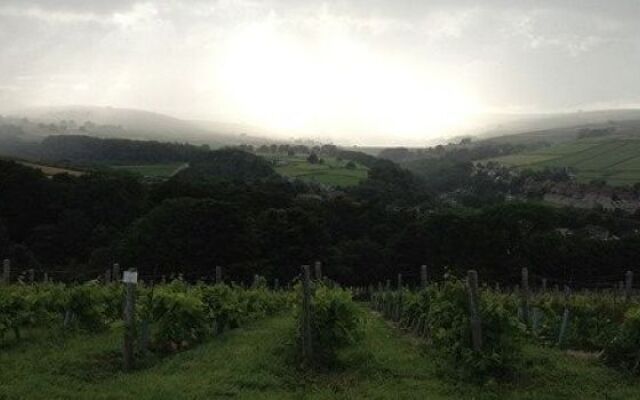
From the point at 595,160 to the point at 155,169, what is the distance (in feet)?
328

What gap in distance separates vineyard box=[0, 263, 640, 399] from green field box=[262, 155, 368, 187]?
107223 mm

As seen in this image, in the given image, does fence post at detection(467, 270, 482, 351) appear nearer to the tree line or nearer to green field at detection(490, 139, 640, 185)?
the tree line

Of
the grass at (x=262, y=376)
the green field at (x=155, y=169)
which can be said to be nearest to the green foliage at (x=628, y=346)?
the grass at (x=262, y=376)

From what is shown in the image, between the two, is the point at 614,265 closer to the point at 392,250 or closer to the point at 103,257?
the point at 392,250

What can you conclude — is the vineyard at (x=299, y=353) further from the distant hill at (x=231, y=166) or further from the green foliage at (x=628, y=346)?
the distant hill at (x=231, y=166)

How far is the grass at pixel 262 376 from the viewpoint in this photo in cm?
1117

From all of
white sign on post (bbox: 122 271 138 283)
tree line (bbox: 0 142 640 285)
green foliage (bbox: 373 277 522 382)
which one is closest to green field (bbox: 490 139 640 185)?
tree line (bbox: 0 142 640 285)

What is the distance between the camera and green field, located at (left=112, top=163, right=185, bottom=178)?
122287mm

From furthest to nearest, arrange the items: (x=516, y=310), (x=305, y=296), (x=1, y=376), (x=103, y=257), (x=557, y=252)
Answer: (x=557, y=252) < (x=103, y=257) < (x=516, y=310) < (x=305, y=296) < (x=1, y=376)

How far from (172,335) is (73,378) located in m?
3.77

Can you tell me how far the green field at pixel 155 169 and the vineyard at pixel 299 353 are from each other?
104 m

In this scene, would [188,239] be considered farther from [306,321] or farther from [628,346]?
[628,346]

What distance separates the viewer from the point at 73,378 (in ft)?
39.7

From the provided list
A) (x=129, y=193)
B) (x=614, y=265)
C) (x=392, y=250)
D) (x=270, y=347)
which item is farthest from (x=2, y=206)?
(x=614, y=265)
